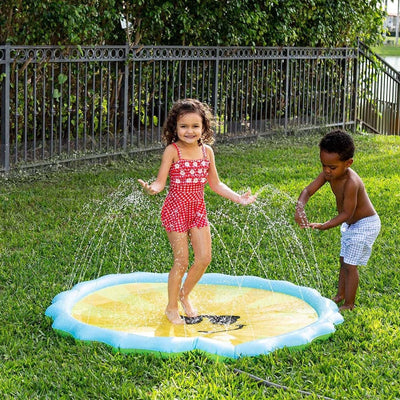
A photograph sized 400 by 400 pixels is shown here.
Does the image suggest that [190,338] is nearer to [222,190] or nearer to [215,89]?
[222,190]

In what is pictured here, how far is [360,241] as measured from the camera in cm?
502

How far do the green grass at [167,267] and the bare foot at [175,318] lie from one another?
583 mm

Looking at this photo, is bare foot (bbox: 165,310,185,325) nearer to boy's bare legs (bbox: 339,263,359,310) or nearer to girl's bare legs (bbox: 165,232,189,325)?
girl's bare legs (bbox: 165,232,189,325)

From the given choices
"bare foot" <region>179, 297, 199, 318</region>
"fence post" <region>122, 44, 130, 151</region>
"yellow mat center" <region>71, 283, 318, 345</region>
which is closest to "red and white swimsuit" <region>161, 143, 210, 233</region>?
"bare foot" <region>179, 297, 199, 318</region>

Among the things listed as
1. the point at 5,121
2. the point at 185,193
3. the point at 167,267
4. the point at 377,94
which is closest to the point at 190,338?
the point at 185,193

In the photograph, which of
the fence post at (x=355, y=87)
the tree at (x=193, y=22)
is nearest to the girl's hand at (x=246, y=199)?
the tree at (x=193, y=22)

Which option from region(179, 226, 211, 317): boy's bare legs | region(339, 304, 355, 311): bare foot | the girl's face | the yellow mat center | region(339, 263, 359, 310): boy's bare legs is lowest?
the yellow mat center

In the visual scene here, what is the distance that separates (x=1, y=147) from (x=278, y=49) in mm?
5561

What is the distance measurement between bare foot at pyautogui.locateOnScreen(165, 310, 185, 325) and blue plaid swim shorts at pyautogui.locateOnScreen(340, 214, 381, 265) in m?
1.09

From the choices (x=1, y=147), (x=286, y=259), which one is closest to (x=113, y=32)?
(x=1, y=147)

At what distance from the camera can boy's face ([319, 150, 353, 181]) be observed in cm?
490

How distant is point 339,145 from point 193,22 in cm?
677

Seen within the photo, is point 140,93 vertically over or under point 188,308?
over

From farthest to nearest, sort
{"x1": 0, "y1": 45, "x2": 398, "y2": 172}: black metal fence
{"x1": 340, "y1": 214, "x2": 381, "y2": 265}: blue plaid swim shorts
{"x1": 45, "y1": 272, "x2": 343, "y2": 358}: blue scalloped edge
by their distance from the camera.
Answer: {"x1": 0, "y1": 45, "x2": 398, "y2": 172}: black metal fence → {"x1": 340, "y1": 214, "x2": 381, "y2": 265}: blue plaid swim shorts → {"x1": 45, "y1": 272, "x2": 343, "y2": 358}: blue scalloped edge
